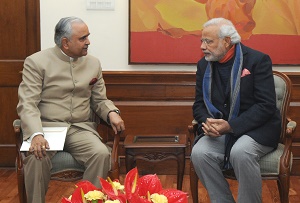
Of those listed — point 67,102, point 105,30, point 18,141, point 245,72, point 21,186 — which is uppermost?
point 105,30

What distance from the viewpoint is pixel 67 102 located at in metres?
4.20

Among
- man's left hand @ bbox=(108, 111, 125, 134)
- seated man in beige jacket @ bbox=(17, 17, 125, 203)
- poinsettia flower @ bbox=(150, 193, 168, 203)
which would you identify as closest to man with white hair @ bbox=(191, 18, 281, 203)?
man's left hand @ bbox=(108, 111, 125, 134)

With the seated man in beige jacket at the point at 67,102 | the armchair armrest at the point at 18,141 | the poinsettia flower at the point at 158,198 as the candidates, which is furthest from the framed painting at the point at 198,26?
the poinsettia flower at the point at 158,198

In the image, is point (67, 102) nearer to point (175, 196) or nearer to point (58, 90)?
point (58, 90)

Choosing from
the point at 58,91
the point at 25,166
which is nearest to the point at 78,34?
the point at 58,91

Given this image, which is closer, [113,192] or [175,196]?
[113,192]

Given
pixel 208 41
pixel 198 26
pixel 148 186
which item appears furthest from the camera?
pixel 198 26

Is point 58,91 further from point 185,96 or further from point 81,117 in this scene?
point 185,96

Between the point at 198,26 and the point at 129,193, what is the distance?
133 inches

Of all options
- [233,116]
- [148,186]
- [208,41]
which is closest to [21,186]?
[233,116]

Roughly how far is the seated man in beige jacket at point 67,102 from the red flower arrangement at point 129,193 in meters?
1.71

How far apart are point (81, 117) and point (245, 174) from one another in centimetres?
118

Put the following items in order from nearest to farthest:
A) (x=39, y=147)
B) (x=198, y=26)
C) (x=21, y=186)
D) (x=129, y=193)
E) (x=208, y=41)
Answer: (x=129, y=193) → (x=39, y=147) → (x=21, y=186) → (x=208, y=41) → (x=198, y=26)

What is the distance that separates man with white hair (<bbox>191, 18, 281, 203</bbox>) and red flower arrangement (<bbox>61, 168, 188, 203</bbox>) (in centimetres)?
167
